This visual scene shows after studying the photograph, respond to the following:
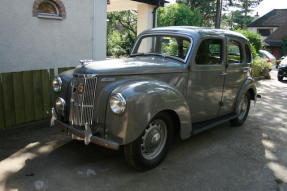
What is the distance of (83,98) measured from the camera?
3727 millimetres

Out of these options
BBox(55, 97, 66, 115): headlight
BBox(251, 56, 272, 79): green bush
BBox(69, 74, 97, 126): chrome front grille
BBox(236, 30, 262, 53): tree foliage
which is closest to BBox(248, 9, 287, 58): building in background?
BBox(236, 30, 262, 53): tree foliage

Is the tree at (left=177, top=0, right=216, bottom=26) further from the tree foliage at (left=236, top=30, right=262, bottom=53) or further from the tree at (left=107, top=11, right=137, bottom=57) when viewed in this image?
the tree foliage at (left=236, top=30, right=262, bottom=53)

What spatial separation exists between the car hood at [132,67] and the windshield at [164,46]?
0.85ft

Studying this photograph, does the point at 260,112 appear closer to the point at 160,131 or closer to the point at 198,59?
the point at 198,59

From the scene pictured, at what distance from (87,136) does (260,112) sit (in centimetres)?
539

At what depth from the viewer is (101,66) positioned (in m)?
3.87

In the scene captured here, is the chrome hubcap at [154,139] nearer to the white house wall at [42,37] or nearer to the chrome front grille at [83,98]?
the chrome front grille at [83,98]

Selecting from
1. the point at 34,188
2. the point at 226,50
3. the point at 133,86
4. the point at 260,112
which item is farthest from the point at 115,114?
the point at 260,112

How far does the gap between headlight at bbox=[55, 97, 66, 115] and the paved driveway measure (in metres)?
0.71

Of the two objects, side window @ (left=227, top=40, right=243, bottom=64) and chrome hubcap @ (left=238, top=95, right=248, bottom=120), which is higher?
side window @ (left=227, top=40, right=243, bottom=64)

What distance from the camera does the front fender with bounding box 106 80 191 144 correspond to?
3.44 meters

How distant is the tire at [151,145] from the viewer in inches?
147

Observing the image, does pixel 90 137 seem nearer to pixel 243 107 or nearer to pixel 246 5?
pixel 243 107

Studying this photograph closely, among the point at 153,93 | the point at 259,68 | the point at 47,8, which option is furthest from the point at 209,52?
the point at 259,68
